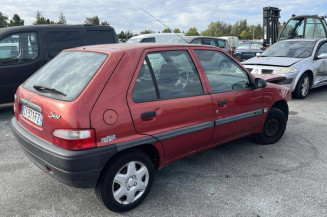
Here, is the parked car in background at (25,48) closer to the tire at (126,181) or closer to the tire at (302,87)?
the tire at (126,181)

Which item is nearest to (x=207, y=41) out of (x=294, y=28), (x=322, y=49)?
(x=294, y=28)

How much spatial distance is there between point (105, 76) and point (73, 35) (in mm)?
4609

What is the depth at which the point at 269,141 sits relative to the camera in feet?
14.4

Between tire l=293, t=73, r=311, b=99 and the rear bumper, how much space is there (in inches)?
247

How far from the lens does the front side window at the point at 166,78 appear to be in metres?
2.67

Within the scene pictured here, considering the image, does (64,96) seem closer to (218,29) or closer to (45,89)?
(45,89)

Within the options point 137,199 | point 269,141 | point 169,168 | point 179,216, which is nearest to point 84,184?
point 137,199

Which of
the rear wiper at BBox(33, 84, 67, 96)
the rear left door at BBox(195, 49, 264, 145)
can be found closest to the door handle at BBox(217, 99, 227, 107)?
the rear left door at BBox(195, 49, 264, 145)

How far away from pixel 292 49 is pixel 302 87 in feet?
4.12

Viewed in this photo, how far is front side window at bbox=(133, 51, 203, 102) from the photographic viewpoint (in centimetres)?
267

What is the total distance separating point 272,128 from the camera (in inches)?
172

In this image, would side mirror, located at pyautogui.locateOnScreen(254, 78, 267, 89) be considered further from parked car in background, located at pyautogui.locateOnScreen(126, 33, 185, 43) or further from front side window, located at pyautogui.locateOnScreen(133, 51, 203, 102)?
parked car in background, located at pyautogui.locateOnScreen(126, 33, 185, 43)

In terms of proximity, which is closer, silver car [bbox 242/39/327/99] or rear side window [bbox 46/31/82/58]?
rear side window [bbox 46/31/82/58]

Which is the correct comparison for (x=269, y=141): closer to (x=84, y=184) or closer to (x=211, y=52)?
(x=211, y=52)
